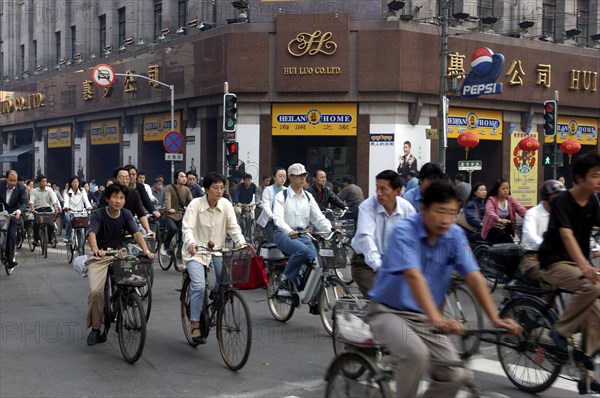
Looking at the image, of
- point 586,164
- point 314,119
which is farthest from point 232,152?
point 586,164

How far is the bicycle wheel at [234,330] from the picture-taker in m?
6.53

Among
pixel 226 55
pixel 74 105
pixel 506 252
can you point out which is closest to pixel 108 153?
pixel 74 105

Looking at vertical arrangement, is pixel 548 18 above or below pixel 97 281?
above

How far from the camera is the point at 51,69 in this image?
140 feet

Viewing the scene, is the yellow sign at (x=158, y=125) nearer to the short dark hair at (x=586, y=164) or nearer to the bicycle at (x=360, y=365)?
the short dark hair at (x=586, y=164)

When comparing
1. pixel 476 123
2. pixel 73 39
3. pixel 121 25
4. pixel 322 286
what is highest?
pixel 73 39

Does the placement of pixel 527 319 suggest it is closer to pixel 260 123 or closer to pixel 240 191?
pixel 240 191

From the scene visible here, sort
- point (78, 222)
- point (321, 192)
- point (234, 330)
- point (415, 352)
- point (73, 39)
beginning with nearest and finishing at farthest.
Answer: point (415, 352) → point (234, 330) → point (321, 192) → point (78, 222) → point (73, 39)

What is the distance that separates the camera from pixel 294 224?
874 cm

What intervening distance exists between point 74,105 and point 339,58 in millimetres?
18277

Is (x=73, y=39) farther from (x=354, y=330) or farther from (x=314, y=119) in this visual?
(x=354, y=330)

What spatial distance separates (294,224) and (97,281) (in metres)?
2.42

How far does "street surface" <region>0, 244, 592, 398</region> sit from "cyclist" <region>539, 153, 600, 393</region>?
67cm

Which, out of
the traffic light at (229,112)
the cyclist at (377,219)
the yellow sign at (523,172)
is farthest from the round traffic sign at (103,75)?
the cyclist at (377,219)
